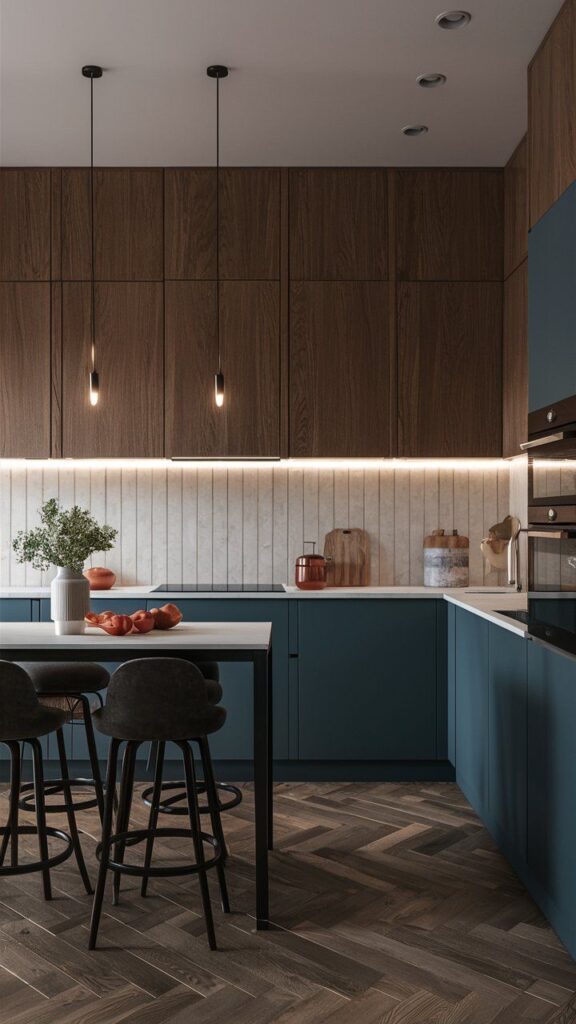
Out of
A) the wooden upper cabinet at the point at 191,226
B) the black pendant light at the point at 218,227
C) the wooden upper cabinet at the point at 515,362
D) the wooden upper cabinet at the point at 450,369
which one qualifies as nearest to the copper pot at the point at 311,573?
the wooden upper cabinet at the point at 450,369

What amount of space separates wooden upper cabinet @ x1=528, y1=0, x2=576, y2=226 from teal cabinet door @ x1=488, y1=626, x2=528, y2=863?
5.18 feet

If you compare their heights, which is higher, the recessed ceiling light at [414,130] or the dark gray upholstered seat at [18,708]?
the recessed ceiling light at [414,130]

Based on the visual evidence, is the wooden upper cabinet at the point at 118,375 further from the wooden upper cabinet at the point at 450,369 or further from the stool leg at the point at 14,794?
the stool leg at the point at 14,794

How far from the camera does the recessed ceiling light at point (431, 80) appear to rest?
3.78 metres

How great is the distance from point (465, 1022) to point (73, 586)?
1.79 metres

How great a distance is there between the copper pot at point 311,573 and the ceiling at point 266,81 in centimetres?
208

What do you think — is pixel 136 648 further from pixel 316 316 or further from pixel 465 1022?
pixel 316 316

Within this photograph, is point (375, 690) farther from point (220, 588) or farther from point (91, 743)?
point (91, 743)

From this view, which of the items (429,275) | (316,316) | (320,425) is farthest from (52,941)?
(429,275)

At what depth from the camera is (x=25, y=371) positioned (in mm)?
4793

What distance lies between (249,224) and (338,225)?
1.55 feet

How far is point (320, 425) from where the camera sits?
4.77m

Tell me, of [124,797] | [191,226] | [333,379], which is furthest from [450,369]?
[124,797]

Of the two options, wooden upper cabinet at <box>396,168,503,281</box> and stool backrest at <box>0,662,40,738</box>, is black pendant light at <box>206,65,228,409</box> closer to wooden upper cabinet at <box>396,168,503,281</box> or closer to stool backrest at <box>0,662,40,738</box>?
wooden upper cabinet at <box>396,168,503,281</box>
